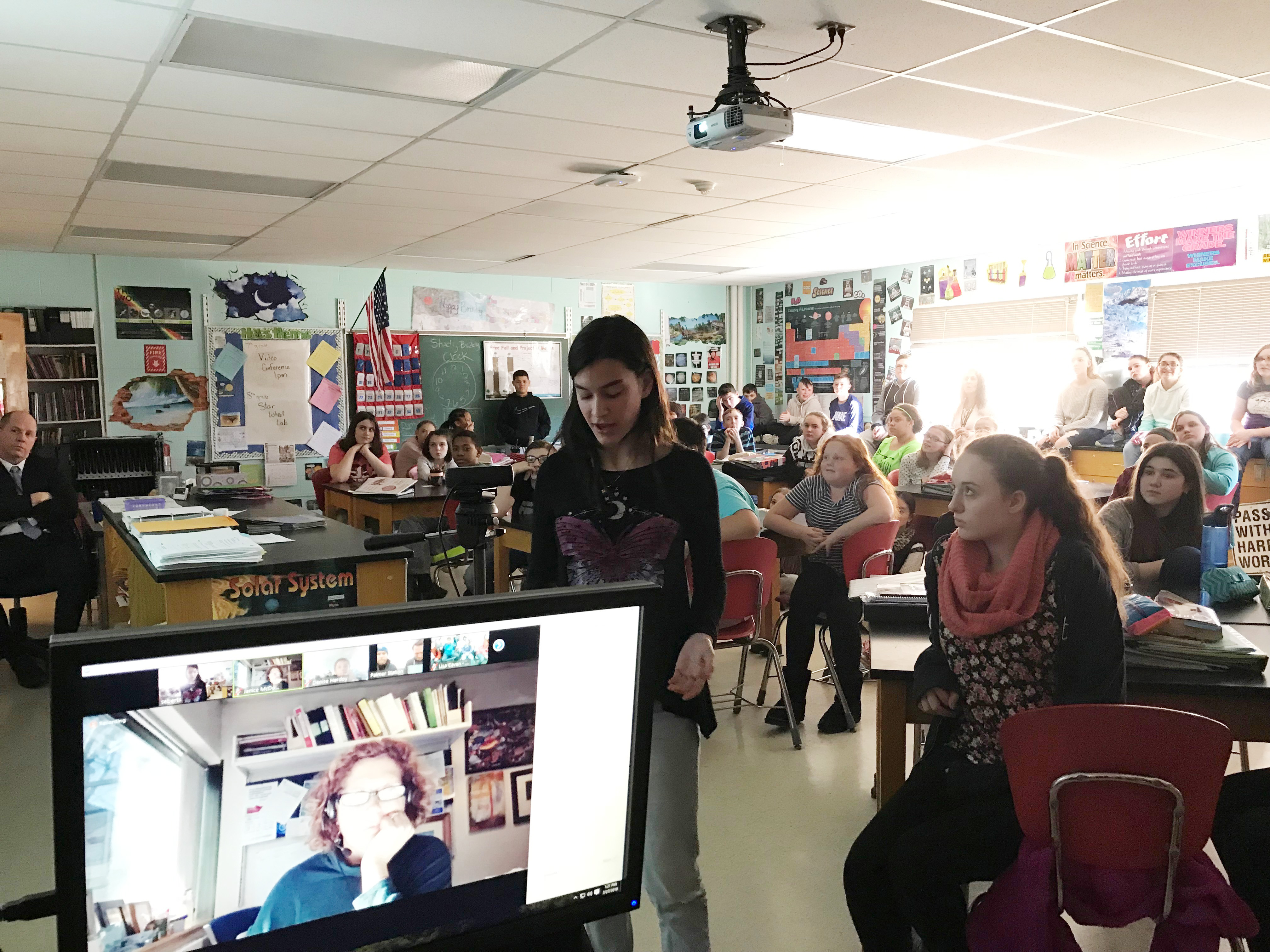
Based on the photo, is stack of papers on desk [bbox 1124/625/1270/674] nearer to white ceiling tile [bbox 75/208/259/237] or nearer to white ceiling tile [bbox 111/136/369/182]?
white ceiling tile [bbox 111/136/369/182]

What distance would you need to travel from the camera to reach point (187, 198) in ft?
18.3

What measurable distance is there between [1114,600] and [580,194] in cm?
445

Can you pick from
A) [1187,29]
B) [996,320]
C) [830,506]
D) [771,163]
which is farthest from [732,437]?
[1187,29]

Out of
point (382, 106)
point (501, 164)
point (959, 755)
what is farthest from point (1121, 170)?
point (959, 755)

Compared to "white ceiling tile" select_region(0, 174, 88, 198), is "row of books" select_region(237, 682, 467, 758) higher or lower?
lower

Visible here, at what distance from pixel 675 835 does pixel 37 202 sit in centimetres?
590

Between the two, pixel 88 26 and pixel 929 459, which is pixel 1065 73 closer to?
pixel 929 459

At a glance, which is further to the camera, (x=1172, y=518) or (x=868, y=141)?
(x=868, y=141)

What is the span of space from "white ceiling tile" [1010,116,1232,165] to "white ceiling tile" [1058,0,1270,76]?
797 millimetres

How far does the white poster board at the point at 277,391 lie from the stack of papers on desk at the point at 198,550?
20.3ft

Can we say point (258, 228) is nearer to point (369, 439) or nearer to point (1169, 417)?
point (369, 439)

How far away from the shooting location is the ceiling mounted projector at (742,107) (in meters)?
3.10

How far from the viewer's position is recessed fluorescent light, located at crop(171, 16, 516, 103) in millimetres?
3123

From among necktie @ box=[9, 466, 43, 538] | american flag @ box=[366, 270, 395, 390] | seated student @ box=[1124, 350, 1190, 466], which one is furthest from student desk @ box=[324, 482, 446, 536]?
seated student @ box=[1124, 350, 1190, 466]
